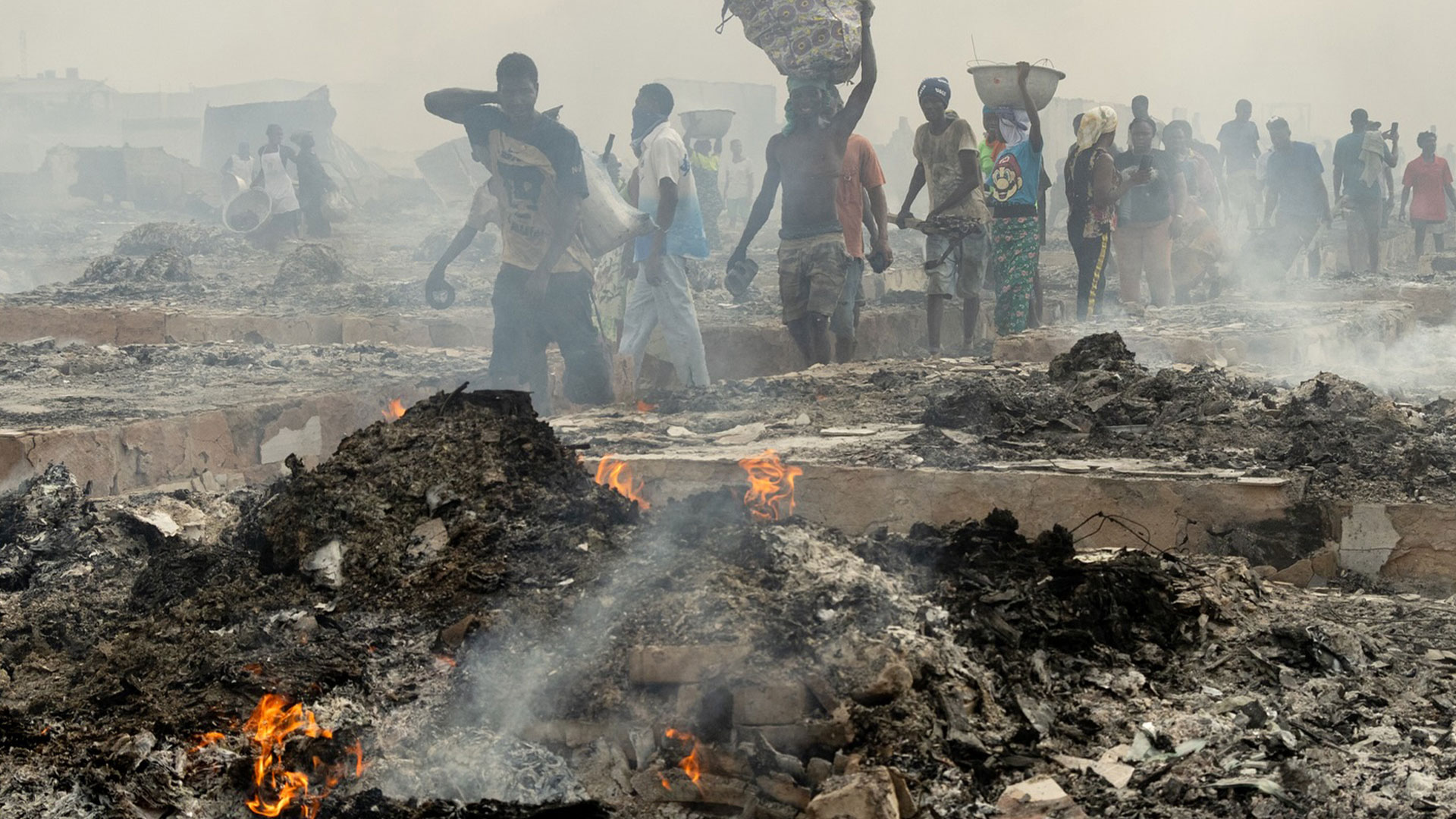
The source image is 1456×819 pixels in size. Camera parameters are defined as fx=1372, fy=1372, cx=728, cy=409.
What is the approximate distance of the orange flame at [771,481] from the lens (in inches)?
241

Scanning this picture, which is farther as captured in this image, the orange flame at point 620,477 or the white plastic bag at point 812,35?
the white plastic bag at point 812,35

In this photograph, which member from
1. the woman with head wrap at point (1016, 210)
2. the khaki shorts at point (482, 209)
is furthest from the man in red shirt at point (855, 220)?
the khaki shorts at point (482, 209)

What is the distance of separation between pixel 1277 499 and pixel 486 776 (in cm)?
346

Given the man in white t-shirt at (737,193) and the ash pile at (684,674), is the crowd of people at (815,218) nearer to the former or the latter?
the ash pile at (684,674)

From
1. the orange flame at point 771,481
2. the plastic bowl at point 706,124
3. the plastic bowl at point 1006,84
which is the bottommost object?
the orange flame at point 771,481

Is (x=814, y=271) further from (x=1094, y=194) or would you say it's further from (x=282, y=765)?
(x=282, y=765)

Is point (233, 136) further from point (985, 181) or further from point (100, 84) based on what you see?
point (985, 181)

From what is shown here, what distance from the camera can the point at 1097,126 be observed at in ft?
37.2

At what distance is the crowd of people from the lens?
7.93m

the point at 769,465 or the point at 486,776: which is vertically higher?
the point at 769,465

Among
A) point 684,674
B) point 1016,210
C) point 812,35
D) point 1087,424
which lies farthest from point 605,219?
point 684,674

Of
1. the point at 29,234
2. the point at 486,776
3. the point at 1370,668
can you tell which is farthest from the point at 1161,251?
the point at 29,234

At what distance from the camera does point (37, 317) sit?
Result: 12.5 meters

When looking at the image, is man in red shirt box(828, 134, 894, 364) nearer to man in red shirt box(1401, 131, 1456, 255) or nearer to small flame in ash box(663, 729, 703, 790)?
small flame in ash box(663, 729, 703, 790)
